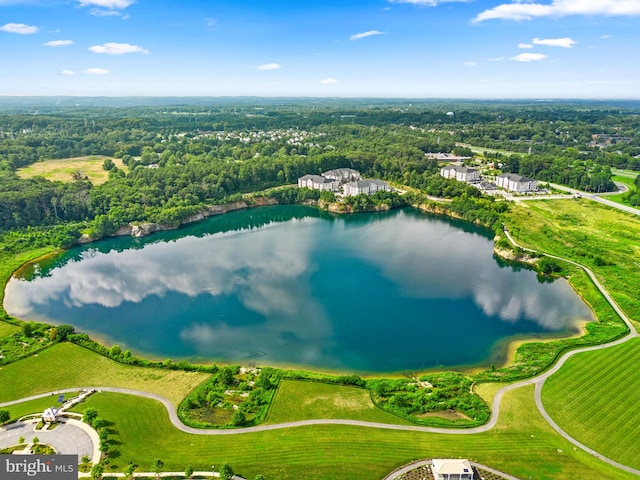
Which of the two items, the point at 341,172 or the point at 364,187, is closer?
the point at 364,187

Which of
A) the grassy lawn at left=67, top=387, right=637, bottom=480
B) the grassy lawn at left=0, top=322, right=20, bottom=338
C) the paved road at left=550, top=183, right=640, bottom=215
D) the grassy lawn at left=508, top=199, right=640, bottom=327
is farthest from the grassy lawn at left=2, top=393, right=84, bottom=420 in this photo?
the paved road at left=550, top=183, right=640, bottom=215

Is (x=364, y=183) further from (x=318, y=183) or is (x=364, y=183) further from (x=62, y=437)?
(x=62, y=437)

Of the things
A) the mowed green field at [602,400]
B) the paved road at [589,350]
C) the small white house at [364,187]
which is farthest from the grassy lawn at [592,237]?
the small white house at [364,187]

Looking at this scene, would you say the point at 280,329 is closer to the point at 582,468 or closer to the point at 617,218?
the point at 582,468

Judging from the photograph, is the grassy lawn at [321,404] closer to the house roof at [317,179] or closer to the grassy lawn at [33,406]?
the grassy lawn at [33,406]

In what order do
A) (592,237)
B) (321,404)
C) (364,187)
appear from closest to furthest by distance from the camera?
1. (321,404)
2. (592,237)
3. (364,187)

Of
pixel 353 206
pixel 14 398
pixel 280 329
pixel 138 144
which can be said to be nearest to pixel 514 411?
pixel 280 329

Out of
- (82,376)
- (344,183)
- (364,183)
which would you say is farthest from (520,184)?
(82,376)

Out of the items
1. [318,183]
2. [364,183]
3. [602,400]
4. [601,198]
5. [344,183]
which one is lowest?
[602,400]
